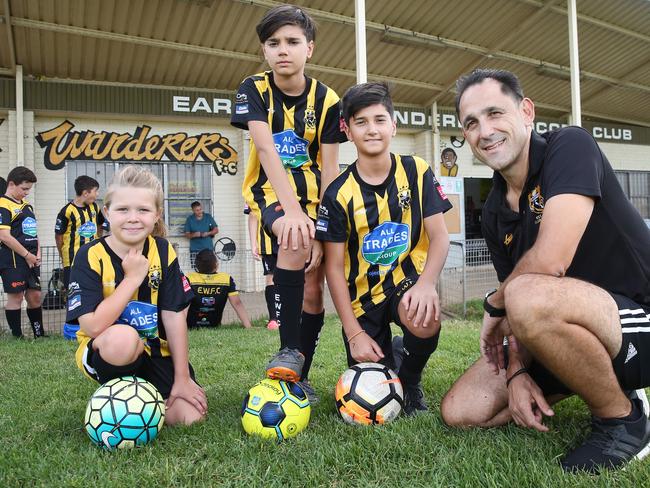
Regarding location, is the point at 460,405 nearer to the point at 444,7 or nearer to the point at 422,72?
the point at 444,7

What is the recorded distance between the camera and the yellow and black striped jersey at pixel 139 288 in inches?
104

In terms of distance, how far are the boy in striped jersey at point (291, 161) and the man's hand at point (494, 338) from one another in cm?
94

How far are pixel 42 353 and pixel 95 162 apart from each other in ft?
22.3

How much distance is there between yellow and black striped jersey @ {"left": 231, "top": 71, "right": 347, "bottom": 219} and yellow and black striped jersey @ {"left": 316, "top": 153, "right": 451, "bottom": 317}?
268mm

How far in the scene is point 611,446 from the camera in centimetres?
197

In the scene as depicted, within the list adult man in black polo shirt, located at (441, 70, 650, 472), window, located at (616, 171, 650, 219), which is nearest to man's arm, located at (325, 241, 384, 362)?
adult man in black polo shirt, located at (441, 70, 650, 472)

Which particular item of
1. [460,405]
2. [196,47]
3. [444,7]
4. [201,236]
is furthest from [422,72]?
[460,405]

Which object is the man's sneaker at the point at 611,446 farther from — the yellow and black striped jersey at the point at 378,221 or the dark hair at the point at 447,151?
the dark hair at the point at 447,151

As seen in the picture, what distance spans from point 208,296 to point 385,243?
431 cm

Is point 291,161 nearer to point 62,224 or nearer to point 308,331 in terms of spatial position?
point 308,331

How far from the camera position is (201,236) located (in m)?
11.2

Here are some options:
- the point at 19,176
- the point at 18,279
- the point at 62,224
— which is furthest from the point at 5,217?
the point at 62,224

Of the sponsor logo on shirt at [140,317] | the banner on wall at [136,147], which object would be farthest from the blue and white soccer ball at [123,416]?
the banner on wall at [136,147]

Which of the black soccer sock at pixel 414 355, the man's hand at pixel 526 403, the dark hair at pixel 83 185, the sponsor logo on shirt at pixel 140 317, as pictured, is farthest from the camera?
the dark hair at pixel 83 185
